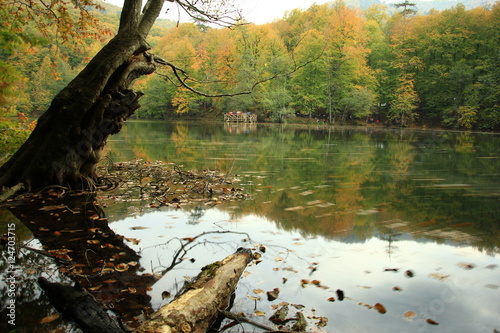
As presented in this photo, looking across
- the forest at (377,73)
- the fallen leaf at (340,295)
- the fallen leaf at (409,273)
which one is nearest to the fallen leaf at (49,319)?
the fallen leaf at (340,295)

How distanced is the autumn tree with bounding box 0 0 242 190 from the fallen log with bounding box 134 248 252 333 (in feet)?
15.3

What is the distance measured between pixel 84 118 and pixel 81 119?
184mm

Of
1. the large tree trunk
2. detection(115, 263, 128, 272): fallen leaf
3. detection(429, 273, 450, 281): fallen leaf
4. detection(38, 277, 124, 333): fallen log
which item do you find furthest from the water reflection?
the large tree trunk

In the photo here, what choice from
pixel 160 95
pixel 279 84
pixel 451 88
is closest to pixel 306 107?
pixel 279 84

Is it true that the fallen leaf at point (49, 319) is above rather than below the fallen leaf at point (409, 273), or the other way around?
below

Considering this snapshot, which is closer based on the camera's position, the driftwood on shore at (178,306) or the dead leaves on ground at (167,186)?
the driftwood on shore at (178,306)

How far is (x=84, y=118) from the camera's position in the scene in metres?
6.60

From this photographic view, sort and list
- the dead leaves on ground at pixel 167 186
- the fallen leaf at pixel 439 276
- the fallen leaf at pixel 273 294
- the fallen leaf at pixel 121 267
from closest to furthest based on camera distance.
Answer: the fallen leaf at pixel 273 294
the fallen leaf at pixel 121 267
the fallen leaf at pixel 439 276
the dead leaves on ground at pixel 167 186

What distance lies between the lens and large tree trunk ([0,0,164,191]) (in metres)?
6.35

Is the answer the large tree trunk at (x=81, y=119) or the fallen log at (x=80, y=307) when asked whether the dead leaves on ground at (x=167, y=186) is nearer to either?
the large tree trunk at (x=81, y=119)

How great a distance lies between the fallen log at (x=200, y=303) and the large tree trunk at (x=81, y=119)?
15.3ft

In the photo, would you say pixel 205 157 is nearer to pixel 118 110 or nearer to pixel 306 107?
pixel 118 110

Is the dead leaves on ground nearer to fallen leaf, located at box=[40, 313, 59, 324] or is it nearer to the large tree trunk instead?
the large tree trunk

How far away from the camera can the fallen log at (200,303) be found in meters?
2.23
